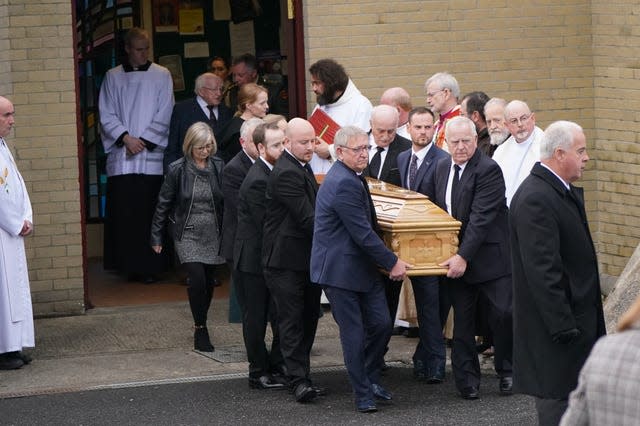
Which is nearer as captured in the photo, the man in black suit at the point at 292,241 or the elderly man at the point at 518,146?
the man in black suit at the point at 292,241

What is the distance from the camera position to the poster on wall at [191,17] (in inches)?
575

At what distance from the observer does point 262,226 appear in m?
9.59

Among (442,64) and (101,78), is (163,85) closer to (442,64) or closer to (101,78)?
(101,78)

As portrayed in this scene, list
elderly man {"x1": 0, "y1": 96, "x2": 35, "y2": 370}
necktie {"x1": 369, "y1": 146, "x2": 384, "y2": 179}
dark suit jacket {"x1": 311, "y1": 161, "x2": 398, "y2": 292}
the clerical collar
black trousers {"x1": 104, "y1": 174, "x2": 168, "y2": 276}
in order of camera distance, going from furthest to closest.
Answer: black trousers {"x1": 104, "y1": 174, "x2": 168, "y2": 276} → the clerical collar → necktie {"x1": 369, "y1": 146, "x2": 384, "y2": 179} → elderly man {"x1": 0, "y1": 96, "x2": 35, "y2": 370} → dark suit jacket {"x1": 311, "y1": 161, "x2": 398, "y2": 292}

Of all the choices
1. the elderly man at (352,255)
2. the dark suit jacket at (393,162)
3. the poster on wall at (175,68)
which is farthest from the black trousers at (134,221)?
the elderly man at (352,255)

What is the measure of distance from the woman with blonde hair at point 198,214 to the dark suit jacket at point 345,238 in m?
1.85

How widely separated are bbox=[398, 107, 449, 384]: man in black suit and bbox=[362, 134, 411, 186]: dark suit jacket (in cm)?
31

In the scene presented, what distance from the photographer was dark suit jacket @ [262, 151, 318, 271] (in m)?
9.27

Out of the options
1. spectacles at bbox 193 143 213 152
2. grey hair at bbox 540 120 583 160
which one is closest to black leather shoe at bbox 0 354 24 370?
spectacles at bbox 193 143 213 152

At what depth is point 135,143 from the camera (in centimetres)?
1306

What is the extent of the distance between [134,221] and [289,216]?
4381mm

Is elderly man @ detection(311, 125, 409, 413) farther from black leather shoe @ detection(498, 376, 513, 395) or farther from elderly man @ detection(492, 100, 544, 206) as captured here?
elderly man @ detection(492, 100, 544, 206)

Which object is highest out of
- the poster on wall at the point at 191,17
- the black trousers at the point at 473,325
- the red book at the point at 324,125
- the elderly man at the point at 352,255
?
the poster on wall at the point at 191,17

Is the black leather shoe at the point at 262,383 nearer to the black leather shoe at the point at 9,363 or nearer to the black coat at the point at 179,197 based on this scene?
the black coat at the point at 179,197
